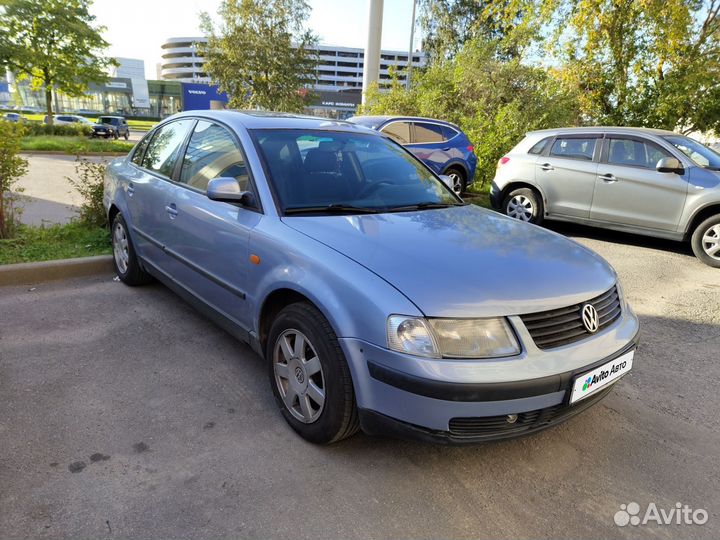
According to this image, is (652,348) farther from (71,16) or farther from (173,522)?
(71,16)

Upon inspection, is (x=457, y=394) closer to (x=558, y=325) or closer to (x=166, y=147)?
(x=558, y=325)

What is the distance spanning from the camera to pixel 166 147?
421cm

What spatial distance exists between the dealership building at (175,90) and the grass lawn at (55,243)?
529 inches

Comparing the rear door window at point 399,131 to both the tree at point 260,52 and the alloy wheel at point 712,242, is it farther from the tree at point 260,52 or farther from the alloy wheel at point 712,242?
the tree at point 260,52

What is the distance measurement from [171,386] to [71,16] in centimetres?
2821

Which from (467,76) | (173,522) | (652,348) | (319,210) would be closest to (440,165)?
(467,76)

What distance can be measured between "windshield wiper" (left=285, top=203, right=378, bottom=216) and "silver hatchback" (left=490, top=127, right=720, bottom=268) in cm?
534

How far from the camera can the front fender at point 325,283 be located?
6.98 ft

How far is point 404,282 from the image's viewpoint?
220 centimetres

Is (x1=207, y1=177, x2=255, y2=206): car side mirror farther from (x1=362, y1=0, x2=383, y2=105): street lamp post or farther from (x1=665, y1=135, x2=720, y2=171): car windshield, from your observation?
(x1=362, y1=0, x2=383, y2=105): street lamp post

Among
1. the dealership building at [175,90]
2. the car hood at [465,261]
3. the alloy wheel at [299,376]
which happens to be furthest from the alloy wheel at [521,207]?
the dealership building at [175,90]

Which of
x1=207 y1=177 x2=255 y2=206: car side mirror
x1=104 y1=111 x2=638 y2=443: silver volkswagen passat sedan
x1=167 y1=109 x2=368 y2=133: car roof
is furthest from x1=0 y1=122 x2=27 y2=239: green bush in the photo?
x1=207 y1=177 x2=255 y2=206: car side mirror

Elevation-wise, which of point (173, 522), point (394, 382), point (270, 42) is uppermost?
point (270, 42)

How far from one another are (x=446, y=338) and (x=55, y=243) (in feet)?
17.0
